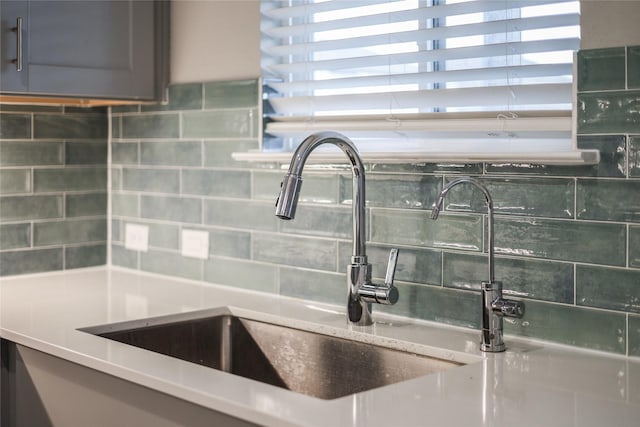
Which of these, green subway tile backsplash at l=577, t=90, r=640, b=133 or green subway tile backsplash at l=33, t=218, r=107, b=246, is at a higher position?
green subway tile backsplash at l=577, t=90, r=640, b=133

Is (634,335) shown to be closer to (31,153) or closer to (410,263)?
(410,263)

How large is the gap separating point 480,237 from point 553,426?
646mm

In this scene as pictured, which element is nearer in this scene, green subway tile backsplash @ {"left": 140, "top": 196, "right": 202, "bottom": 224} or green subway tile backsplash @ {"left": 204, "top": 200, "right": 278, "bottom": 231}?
green subway tile backsplash @ {"left": 204, "top": 200, "right": 278, "bottom": 231}

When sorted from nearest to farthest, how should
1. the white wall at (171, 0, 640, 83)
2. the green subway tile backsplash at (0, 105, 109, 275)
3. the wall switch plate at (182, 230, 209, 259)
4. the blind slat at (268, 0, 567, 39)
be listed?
the blind slat at (268, 0, 567, 39) < the white wall at (171, 0, 640, 83) < the wall switch plate at (182, 230, 209, 259) < the green subway tile backsplash at (0, 105, 109, 275)

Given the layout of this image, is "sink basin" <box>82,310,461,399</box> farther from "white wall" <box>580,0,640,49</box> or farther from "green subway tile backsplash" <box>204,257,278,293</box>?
"white wall" <box>580,0,640,49</box>

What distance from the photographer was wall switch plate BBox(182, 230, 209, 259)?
2457 mm

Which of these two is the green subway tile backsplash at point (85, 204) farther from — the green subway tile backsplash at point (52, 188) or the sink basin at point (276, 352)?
the sink basin at point (276, 352)

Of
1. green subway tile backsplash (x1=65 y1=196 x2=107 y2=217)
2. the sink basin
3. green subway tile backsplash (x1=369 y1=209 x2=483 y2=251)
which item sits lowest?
the sink basin

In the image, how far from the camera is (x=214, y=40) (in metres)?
2.41

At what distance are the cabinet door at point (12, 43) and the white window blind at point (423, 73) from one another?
0.62m

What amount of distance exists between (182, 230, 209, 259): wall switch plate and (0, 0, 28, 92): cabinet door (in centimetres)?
63

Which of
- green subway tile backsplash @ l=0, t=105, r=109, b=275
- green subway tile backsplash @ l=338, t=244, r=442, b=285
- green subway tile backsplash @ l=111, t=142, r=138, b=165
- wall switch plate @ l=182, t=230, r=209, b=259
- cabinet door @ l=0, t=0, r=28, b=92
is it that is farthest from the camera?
green subway tile backsplash @ l=111, t=142, r=138, b=165

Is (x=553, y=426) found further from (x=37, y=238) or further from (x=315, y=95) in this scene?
(x=37, y=238)

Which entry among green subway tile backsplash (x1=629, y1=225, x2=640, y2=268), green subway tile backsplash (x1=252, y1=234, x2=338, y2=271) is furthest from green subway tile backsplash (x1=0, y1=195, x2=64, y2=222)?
green subway tile backsplash (x1=629, y1=225, x2=640, y2=268)
